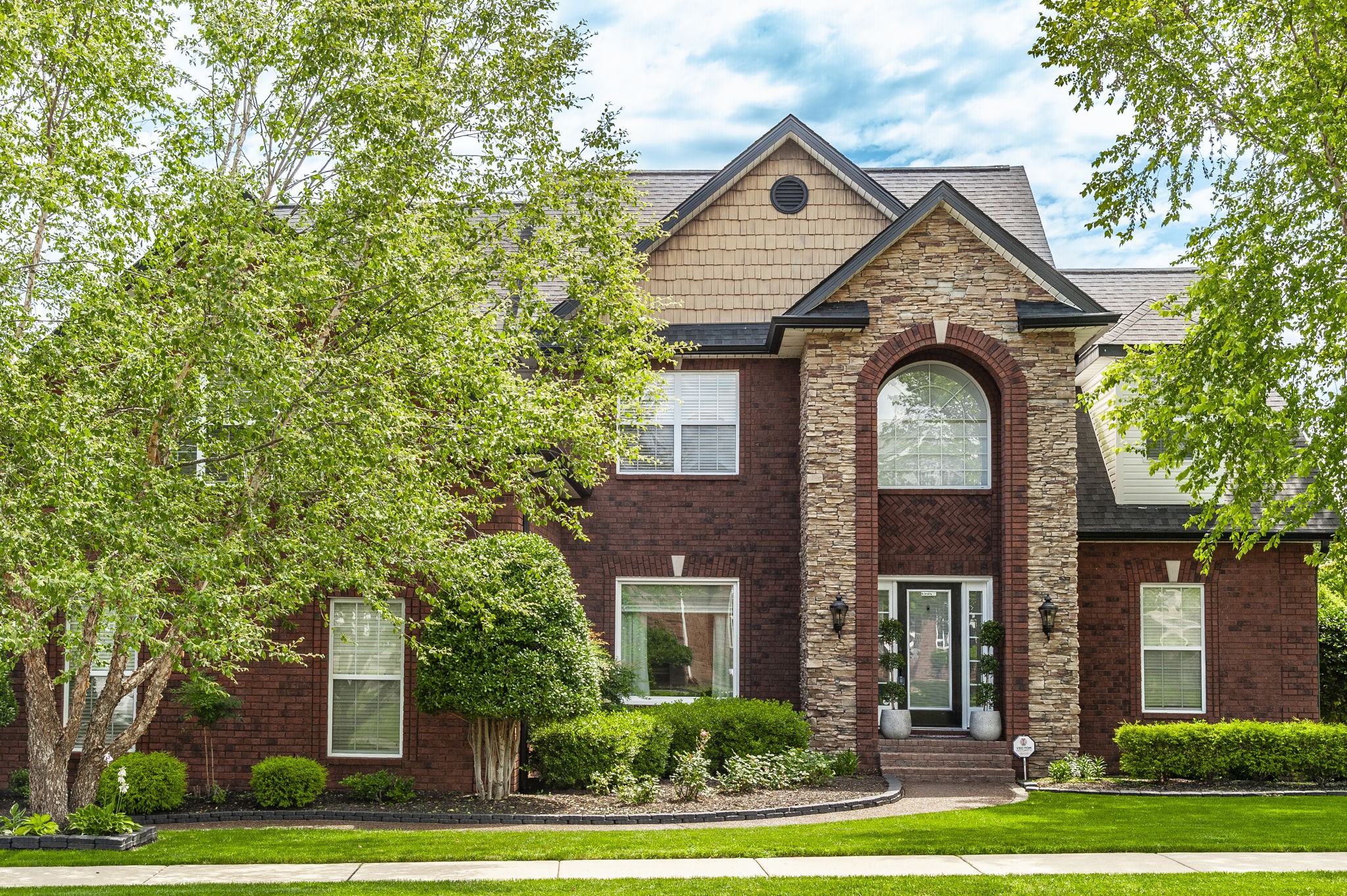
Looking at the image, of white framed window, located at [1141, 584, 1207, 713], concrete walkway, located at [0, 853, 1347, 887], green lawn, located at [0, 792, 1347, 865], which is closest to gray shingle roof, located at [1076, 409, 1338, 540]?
white framed window, located at [1141, 584, 1207, 713]

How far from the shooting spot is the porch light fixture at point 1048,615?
1435 cm

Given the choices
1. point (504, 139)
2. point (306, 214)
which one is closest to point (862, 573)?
point (504, 139)

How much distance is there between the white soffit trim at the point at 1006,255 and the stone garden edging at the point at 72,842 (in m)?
12.1

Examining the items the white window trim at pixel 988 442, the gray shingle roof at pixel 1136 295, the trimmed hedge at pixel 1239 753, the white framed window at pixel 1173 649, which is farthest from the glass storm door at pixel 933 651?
the gray shingle roof at pixel 1136 295

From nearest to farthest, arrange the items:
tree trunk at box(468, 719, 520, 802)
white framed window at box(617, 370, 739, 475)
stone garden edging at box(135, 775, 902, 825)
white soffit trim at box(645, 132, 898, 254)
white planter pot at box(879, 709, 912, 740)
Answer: stone garden edging at box(135, 775, 902, 825)
tree trunk at box(468, 719, 520, 802)
white planter pot at box(879, 709, 912, 740)
white framed window at box(617, 370, 739, 475)
white soffit trim at box(645, 132, 898, 254)

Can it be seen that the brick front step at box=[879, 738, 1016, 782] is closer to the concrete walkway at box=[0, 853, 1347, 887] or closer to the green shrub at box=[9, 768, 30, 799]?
the concrete walkway at box=[0, 853, 1347, 887]

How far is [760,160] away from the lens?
16906 mm

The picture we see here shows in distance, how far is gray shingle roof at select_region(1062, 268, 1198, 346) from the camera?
17.4 m

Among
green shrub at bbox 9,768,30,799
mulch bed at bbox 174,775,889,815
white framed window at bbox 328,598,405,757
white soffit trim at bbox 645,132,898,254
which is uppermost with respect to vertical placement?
white soffit trim at bbox 645,132,898,254

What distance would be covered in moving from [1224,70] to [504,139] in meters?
7.56

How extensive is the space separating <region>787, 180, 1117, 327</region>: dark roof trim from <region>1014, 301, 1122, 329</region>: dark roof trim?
0.09 m

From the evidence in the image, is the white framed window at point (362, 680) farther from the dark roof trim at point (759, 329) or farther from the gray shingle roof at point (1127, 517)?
the gray shingle roof at point (1127, 517)

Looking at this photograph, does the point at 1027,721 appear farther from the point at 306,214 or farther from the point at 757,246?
the point at 306,214

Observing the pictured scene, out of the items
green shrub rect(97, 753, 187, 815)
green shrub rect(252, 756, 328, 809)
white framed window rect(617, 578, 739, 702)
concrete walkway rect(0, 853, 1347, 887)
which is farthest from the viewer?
white framed window rect(617, 578, 739, 702)
